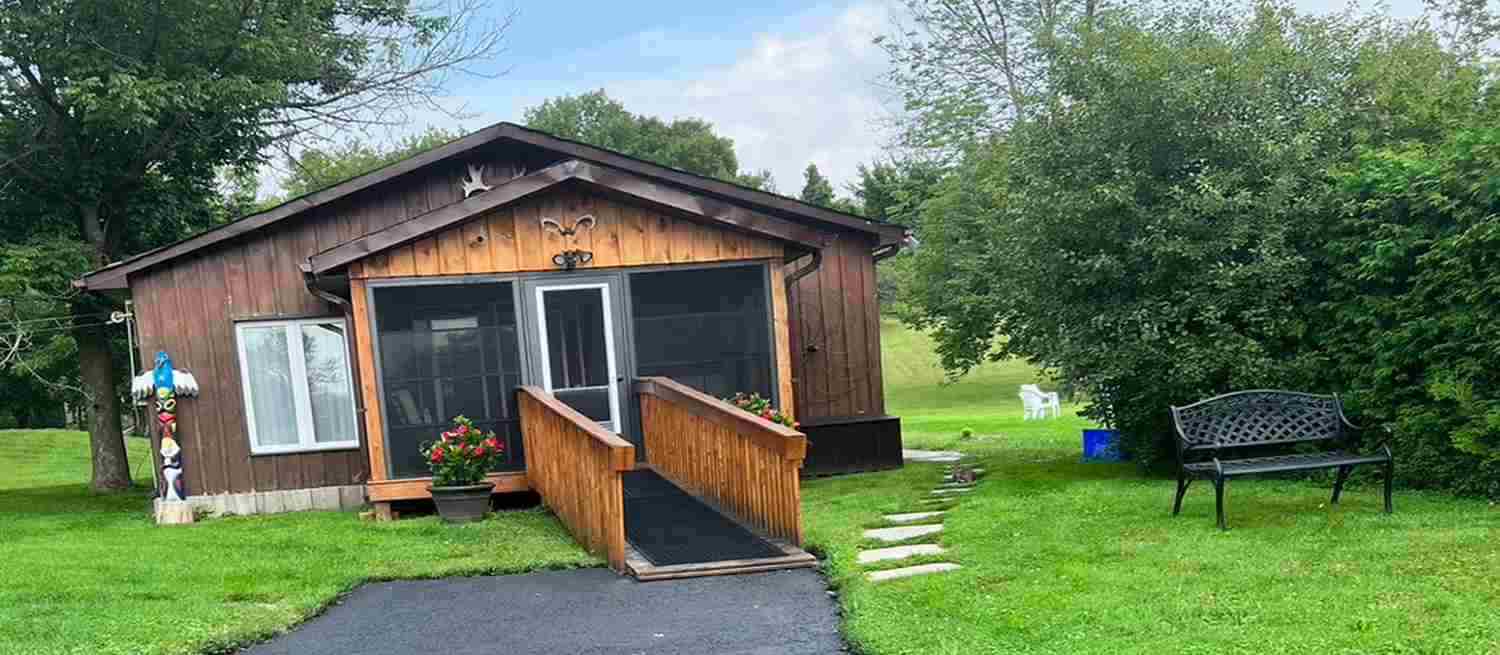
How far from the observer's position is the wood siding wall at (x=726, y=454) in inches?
253

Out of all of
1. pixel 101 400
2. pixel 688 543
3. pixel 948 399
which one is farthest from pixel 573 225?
pixel 948 399

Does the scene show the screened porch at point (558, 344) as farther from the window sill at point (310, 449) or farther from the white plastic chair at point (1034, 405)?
the white plastic chair at point (1034, 405)

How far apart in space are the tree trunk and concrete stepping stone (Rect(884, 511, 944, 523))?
10446mm

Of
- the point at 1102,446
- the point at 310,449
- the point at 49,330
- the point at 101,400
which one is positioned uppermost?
the point at 49,330

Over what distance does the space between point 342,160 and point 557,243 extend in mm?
27652

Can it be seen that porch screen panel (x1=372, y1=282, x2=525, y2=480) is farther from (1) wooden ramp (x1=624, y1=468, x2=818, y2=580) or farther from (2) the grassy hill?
(2) the grassy hill

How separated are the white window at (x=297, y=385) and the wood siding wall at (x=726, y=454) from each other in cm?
306

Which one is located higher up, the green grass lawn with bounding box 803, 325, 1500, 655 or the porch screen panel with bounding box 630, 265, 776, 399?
the porch screen panel with bounding box 630, 265, 776, 399

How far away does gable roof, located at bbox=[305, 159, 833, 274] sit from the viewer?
27.6 ft

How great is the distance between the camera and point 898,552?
6.14m

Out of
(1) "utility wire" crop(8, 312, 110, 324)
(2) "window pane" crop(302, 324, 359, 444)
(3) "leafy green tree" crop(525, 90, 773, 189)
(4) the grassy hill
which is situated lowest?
(4) the grassy hill

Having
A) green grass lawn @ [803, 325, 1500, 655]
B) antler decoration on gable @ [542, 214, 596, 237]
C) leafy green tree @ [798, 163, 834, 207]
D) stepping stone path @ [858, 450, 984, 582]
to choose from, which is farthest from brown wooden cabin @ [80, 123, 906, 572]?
leafy green tree @ [798, 163, 834, 207]

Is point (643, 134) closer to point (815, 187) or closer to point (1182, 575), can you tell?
point (815, 187)

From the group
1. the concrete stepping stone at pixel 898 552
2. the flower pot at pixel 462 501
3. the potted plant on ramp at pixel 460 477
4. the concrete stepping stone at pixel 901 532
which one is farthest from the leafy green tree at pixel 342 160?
the concrete stepping stone at pixel 898 552
